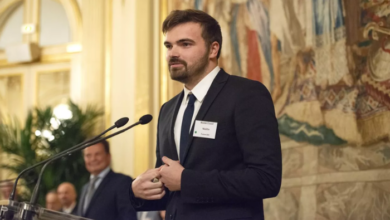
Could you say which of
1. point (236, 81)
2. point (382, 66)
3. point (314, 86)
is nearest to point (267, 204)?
point (314, 86)

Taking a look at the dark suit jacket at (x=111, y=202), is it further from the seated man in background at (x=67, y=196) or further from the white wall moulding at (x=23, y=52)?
the white wall moulding at (x=23, y=52)

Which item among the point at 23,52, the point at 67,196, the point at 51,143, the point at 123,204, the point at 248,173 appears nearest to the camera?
the point at 248,173

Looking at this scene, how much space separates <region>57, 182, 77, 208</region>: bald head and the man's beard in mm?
3984

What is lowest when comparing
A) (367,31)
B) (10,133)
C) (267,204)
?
(267,204)

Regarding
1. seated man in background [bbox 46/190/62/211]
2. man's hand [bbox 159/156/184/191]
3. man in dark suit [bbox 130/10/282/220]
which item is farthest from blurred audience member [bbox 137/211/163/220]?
man's hand [bbox 159/156/184/191]

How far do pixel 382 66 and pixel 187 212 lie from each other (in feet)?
10.9

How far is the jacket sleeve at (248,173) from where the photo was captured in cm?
215

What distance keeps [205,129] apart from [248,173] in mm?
282

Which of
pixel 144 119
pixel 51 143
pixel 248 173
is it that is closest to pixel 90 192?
pixel 51 143

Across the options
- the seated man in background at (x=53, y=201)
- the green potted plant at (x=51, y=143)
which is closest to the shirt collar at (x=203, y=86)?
the seated man in background at (x=53, y=201)

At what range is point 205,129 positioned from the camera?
2291mm

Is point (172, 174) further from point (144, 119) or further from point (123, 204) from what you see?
point (123, 204)

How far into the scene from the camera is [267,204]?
5660 mm

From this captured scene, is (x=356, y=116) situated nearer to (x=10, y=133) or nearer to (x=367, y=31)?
(x=367, y=31)
